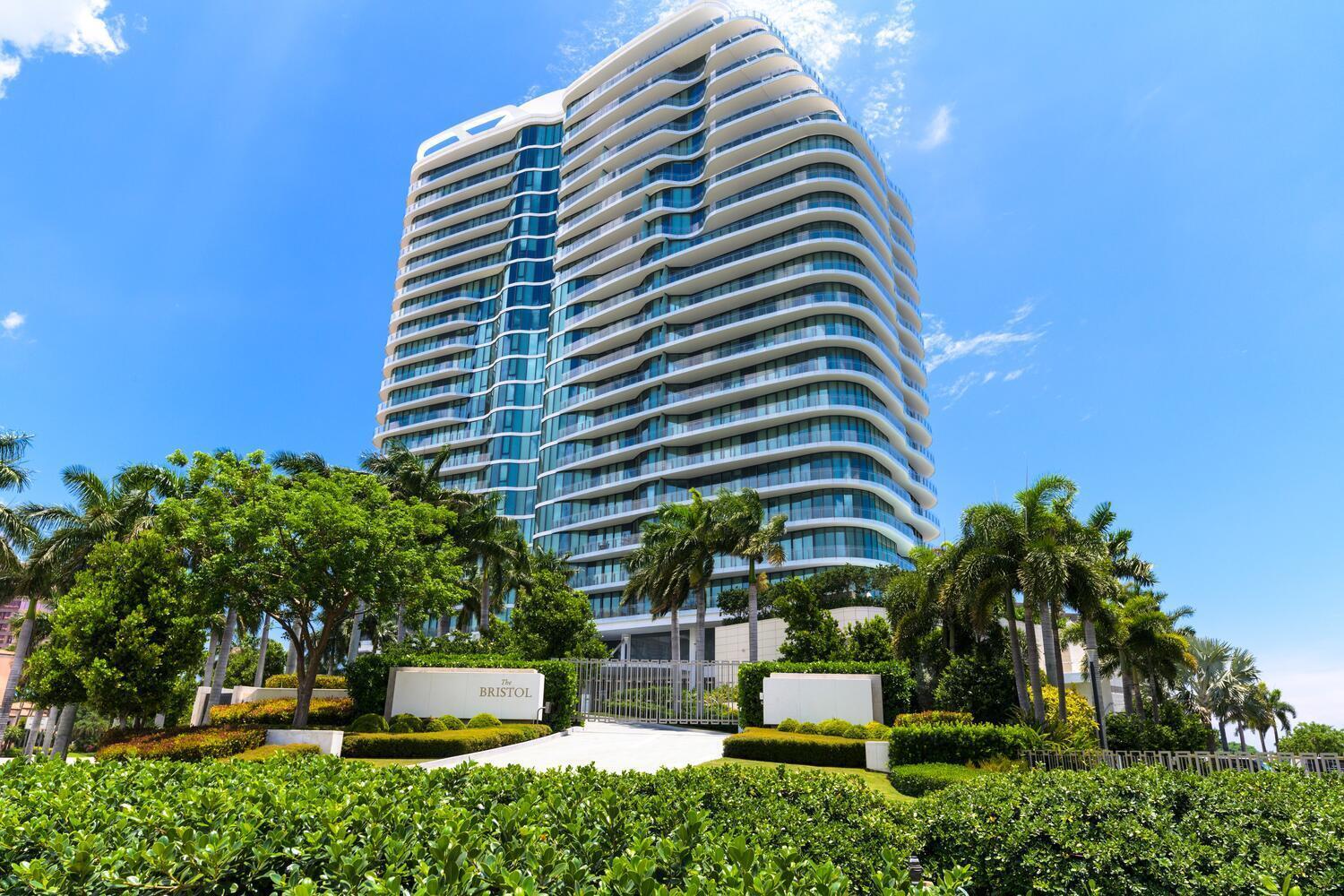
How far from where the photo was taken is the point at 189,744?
20.4 m

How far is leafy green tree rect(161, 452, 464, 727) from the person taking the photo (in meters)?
25.7

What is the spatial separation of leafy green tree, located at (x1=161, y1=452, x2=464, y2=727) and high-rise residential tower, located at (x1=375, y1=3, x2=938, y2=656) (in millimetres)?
37906

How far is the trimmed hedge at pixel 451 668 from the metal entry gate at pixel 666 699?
134 inches

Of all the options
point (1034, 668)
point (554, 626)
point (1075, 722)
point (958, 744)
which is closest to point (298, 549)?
point (554, 626)

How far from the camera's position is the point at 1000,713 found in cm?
2814

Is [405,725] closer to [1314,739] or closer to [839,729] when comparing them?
[839,729]

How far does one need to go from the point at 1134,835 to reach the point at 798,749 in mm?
15802

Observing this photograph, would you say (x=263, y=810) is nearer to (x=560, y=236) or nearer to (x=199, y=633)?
(x=199, y=633)

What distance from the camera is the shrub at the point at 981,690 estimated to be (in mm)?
28203

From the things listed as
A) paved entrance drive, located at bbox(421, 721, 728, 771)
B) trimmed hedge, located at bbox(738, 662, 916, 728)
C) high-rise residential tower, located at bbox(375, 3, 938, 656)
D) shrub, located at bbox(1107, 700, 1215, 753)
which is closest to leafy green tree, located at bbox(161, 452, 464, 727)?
paved entrance drive, located at bbox(421, 721, 728, 771)

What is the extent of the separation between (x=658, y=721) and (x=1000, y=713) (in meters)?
14.8

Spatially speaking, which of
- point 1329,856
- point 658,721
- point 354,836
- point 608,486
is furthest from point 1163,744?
point 608,486

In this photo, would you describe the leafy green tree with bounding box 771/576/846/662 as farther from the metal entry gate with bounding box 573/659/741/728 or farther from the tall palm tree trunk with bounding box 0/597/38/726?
the tall palm tree trunk with bounding box 0/597/38/726

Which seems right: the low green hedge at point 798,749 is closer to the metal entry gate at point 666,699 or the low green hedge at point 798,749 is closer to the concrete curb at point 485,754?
the concrete curb at point 485,754
